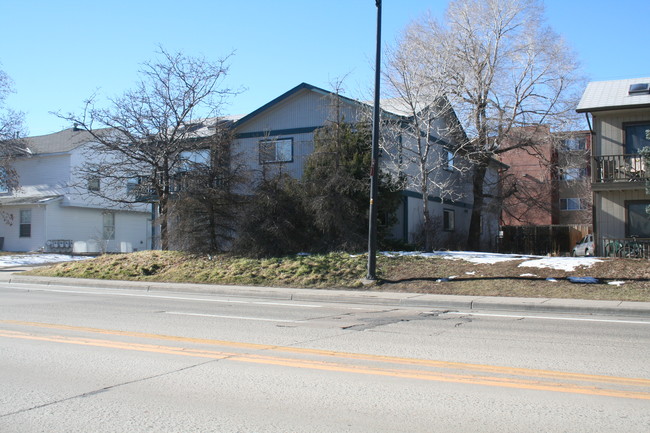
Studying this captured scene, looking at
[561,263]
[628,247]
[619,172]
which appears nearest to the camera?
[561,263]

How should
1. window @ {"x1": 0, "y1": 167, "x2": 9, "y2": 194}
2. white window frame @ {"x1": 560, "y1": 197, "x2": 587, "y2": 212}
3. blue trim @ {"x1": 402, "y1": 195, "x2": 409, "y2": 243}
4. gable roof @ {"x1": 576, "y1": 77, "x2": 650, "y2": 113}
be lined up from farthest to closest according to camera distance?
1. white window frame @ {"x1": 560, "y1": 197, "x2": 587, "y2": 212}
2. window @ {"x1": 0, "y1": 167, "x2": 9, "y2": 194}
3. blue trim @ {"x1": 402, "y1": 195, "x2": 409, "y2": 243}
4. gable roof @ {"x1": 576, "y1": 77, "x2": 650, "y2": 113}

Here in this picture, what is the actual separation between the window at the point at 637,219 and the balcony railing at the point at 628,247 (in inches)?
29.0

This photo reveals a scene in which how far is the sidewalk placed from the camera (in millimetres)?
12812

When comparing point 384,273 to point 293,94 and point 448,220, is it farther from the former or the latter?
point 448,220

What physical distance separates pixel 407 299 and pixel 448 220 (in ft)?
59.6

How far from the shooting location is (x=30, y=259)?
30578mm

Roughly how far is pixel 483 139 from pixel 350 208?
10187 millimetres

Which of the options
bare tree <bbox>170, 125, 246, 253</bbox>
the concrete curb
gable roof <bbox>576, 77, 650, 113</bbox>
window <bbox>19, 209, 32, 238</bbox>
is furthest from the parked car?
window <bbox>19, 209, 32, 238</bbox>

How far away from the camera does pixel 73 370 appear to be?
270 inches

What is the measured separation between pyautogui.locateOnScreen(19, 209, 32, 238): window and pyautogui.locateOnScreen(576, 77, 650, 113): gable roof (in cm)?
3199

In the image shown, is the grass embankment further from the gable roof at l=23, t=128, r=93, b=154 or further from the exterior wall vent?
the gable roof at l=23, t=128, r=93, b=154

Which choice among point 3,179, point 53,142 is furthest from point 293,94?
point 3,179

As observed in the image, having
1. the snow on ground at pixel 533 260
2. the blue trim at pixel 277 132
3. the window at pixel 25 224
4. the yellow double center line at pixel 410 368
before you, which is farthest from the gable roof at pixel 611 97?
the window at pixel 25 224

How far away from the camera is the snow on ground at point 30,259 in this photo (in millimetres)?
28984
